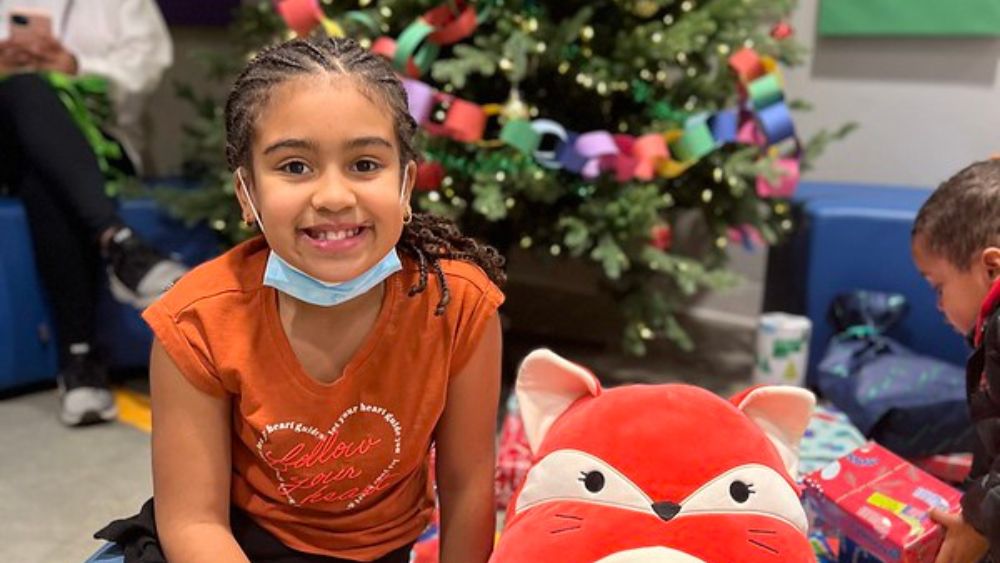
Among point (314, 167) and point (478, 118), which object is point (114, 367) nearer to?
point (478, 118)

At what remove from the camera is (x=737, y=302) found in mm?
2945

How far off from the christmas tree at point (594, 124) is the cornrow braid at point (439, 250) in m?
0.76

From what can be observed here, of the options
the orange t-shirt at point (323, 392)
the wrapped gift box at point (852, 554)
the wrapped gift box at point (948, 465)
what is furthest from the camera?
the wrapped gift box at point (948, 465)

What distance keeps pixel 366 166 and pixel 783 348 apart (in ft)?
4.86

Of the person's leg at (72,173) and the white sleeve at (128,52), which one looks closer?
the person's leg at (72,173)

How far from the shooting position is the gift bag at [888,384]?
71.3 inches

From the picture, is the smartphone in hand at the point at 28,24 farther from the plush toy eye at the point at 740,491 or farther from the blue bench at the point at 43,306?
the plush toy eye at the point at 740,491

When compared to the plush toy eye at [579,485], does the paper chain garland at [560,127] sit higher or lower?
higher

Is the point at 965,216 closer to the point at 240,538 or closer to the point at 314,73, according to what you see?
the point at 314,73

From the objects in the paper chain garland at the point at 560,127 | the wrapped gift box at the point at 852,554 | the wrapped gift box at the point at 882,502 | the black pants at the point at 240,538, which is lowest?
the wrapped gift box at the point at 852,554

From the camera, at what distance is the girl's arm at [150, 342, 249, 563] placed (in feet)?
3.07

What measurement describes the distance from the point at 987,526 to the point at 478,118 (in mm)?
1233

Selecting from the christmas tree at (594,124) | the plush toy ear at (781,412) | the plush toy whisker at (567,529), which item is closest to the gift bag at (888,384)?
the christmas tree at (594,124)

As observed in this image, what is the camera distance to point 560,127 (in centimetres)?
197
